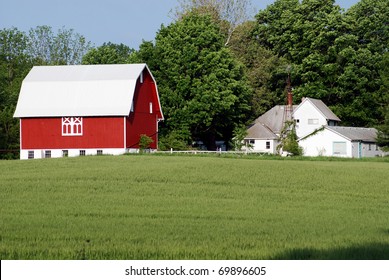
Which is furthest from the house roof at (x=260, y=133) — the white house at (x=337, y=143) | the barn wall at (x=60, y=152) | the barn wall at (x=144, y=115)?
the barn wall at (x=60, y=152)

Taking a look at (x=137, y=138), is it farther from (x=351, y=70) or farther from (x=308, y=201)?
(x=308, y=201)

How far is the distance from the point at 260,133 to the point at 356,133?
36.9 feet

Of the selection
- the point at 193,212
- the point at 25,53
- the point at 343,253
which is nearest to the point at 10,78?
the point at 25,53

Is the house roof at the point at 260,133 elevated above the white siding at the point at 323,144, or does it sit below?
above

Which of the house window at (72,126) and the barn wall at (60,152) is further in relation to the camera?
the house window at (72,126)

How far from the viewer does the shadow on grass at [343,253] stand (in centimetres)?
1466

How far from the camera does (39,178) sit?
3328 cm

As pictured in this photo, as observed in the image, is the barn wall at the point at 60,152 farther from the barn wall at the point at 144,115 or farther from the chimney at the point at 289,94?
the chimney at the point at 289,94

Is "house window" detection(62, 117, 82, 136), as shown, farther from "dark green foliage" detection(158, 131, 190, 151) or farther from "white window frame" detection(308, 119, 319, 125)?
"white window frame" detection(308, 119, 319, 125)

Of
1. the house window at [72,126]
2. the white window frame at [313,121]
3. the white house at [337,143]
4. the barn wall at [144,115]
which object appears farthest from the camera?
the white window frame at [313,121]

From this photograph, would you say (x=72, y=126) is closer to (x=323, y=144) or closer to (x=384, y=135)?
(x=323, y=144)

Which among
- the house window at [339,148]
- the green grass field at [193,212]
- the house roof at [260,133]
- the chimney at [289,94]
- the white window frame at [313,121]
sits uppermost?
the chimney at [289,94]

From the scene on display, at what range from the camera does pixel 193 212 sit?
22828mm

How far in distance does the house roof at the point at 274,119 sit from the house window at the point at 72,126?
86.8 feet
